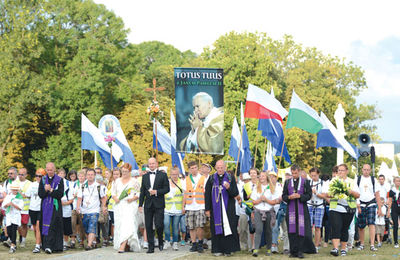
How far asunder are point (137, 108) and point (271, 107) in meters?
24.5

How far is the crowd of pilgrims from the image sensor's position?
14.0 m

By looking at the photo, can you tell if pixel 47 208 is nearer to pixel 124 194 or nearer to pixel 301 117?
pixel 124 194

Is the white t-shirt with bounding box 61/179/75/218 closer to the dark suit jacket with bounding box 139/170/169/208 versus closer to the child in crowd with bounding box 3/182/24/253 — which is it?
the child in crowd with bounding box 3/182/24/253

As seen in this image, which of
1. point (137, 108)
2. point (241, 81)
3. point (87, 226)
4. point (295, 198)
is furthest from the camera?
point (241, 81)

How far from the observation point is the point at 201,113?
1557cm

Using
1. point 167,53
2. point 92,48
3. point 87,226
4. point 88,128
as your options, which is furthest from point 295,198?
point 167,53

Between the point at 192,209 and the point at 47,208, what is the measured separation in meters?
3.28

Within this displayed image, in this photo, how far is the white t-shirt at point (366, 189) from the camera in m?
15.5

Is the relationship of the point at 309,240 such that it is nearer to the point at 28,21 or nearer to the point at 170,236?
the point at 170,236

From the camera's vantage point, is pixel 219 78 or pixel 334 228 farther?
pixel 219 78

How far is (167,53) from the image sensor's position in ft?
204

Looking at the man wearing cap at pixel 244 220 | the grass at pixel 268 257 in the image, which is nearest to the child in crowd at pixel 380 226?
the grass at pixel 268 257

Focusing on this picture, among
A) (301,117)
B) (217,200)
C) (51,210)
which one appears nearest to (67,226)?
(51,210)

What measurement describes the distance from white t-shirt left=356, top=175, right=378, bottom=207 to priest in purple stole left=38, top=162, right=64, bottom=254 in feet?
23.2
